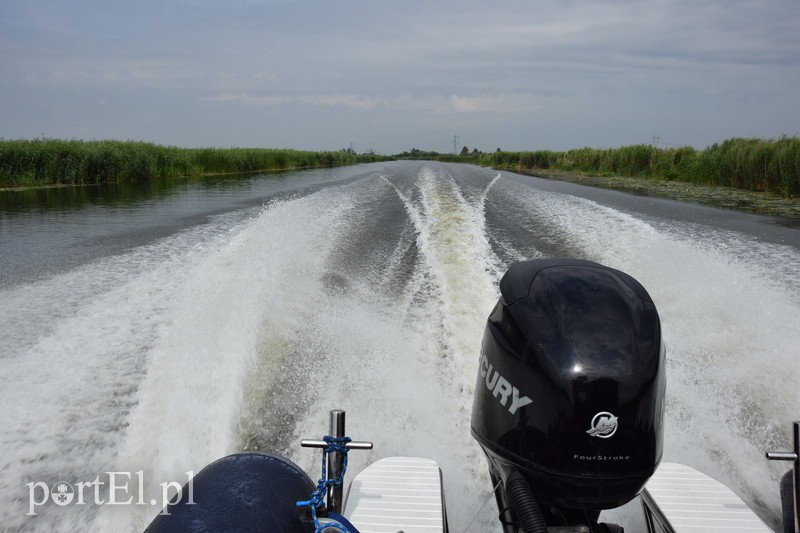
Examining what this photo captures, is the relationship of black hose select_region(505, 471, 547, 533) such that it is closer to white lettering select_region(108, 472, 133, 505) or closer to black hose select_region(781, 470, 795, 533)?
black hose select_region(781, 470, 795, 533)

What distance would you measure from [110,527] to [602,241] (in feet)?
15.2

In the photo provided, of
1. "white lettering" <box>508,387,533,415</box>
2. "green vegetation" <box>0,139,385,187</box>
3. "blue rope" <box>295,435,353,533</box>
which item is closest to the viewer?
"blue rope" <box>295,435,353,533</box>

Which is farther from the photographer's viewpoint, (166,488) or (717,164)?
(717,164)

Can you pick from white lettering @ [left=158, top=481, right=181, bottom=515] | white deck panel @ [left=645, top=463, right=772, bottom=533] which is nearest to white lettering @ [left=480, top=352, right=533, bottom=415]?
white deck panel @ [left=645, top=463, right=772, bottom=533]

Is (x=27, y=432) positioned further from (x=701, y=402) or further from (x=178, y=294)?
(x=701, y=402)

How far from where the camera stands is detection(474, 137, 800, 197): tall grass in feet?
37.7

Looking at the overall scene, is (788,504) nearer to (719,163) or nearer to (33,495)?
(33,495)

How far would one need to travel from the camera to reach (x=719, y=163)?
14016mm

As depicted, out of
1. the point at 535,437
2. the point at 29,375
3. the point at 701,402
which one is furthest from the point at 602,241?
the point at 29,375

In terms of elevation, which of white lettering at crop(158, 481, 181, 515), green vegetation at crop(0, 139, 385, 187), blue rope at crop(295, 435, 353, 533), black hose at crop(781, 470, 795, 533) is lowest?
white lettering at crop(158, 481, 181, 515)

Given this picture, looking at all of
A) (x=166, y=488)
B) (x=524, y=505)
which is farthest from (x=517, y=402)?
(x=166, y=488)

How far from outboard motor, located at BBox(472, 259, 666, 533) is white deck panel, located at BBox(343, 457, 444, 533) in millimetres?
278

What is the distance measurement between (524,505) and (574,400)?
0.27 meters

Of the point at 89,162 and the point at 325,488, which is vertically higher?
the point at 89,162
